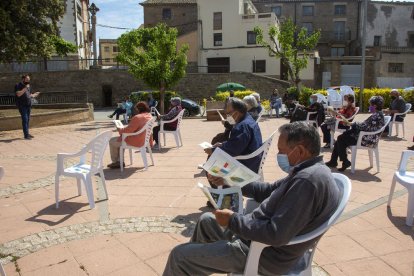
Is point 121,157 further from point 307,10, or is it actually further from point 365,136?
point 307,10

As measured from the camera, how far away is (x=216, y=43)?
121 feet

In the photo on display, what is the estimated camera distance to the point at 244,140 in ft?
13.7

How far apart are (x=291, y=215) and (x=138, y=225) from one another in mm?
2565

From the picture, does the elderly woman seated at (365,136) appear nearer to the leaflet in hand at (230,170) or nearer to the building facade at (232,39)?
the leaflet in hand at (230,170)

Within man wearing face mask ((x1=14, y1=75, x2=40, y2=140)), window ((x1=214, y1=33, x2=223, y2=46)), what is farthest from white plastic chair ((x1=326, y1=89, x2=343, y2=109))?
window ((x1=214, y1=33, x2=223, y2=46))

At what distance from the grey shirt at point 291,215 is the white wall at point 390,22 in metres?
46.2

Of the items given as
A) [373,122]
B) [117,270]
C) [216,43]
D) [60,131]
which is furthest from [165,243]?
[216,43]

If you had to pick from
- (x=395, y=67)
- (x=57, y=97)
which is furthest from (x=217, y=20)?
(x=395, y=67)

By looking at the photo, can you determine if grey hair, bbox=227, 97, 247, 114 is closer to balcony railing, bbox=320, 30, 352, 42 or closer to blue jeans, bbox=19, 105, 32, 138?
blue jeans, bbox=19, 105, 32, 138

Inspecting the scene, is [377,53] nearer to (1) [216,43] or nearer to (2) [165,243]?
(1) [216,43]

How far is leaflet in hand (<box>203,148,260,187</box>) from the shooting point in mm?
2825

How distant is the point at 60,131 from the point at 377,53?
30.4 meters

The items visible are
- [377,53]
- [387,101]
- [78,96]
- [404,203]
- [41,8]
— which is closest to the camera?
[404,203]

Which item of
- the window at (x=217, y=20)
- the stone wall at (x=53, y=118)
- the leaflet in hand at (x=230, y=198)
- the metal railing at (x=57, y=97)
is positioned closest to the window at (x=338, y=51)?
the window at (x=217, y=20)
